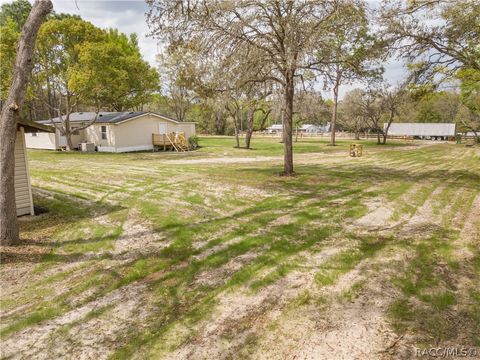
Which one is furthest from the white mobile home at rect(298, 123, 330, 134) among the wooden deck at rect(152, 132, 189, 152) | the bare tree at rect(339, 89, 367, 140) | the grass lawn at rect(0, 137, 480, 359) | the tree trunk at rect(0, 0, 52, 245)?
the tree trunk at rect(0, 0, 52, 245)

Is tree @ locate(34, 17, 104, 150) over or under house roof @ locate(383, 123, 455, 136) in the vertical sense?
over

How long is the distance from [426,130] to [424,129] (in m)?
0.39

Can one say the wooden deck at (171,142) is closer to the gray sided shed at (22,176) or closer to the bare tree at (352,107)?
the gray sided shed at (22,176)

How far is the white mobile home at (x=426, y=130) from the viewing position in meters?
57.6

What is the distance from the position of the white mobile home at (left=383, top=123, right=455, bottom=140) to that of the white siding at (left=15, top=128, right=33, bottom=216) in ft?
197

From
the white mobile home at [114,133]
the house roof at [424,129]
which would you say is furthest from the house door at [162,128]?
the house roof at [424,129]

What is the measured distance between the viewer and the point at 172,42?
1167 cm

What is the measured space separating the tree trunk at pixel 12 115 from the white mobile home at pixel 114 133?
20.4 m

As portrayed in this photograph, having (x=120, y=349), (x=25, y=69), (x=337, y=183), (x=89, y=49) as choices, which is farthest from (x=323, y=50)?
(x=89, y=49)

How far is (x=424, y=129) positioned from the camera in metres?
58.7

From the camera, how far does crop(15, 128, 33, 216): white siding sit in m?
8.49

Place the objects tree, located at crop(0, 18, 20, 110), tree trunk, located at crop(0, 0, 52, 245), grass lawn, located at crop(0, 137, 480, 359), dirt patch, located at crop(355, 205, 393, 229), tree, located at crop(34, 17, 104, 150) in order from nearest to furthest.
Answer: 1. grass lawn, located at crop(0, 137, 480, 359)
2. tree trunk, located at crop(0, 0, 52, 245)
3. dirt patch, located at crop(355, 205, 393, 229)
4. tree, located at crop(0, 18, 20, 110)
5. tree, located at crop(34, 17, 104, 150)

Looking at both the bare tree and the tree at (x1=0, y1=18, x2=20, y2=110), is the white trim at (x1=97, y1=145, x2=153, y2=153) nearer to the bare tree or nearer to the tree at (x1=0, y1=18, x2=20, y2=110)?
the tree at (x1=0, y1=18, x2=20, y2=110)

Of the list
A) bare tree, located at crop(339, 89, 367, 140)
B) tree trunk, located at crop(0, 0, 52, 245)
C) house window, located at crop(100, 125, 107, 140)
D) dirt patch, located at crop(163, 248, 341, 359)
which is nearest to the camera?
dirt patch, located at crop(163, 248, 341, 359)
